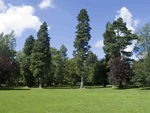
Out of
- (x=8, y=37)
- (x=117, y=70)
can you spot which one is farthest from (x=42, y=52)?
(x=117, y=70)

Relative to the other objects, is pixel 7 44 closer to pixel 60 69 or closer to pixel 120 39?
pixel 60 69

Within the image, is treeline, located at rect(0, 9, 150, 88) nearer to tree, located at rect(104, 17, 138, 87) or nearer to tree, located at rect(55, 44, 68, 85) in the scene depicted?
tree, located at rect(104, 17, 138, 87)

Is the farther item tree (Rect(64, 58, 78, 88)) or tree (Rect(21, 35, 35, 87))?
tree (Rect(21, 35, 35, 87))

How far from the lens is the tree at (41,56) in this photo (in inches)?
1734

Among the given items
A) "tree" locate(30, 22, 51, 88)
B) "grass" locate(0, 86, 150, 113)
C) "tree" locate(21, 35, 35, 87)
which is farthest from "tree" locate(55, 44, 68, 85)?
"grass" locate(0, 86, 150, 113)

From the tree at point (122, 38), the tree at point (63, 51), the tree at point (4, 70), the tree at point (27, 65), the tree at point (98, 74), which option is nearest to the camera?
the tree at point (4, 70)

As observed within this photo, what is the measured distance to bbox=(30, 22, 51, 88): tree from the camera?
4406 cm

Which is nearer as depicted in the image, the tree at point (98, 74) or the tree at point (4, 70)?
the tree at point (4, 70)

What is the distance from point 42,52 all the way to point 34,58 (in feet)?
9.96

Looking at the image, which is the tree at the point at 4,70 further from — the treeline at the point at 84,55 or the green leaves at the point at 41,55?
the green leaves at the point at 41,55

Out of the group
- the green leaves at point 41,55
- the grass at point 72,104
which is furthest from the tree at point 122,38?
the grass at point 72,104

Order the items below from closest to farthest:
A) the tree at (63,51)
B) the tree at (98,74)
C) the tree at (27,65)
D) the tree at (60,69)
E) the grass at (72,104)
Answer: the grass at (72,104) → the tree at (27,65) → the tree at (98,74) → the tree at (60,69) → the tree at (63,51)

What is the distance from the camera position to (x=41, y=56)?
145ft

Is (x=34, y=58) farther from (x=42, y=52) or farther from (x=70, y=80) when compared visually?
(x=70, y=80)
